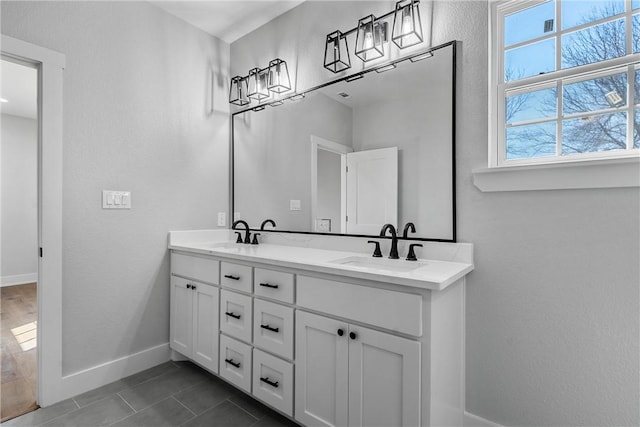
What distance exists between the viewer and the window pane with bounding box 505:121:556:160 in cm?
144

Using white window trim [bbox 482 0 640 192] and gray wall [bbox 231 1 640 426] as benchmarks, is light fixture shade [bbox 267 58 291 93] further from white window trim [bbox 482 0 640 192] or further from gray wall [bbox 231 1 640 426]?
white window trim [bbox 482 0 640 192]

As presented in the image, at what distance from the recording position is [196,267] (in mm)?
2174

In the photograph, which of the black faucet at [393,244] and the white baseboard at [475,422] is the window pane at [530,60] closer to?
the black faucet at [393,244]

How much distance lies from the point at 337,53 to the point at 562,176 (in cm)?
146

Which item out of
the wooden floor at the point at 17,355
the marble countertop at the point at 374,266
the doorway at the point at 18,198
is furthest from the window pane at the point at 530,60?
the doorway at the point at 18,198

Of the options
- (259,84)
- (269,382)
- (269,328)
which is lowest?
(269,382)

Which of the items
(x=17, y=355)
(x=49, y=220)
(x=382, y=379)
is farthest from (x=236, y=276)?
(x=17, y=355)

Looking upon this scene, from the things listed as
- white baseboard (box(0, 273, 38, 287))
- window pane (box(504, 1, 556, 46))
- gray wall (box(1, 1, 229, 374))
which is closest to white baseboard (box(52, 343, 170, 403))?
gray wall (box(1, 1, 229, 374))

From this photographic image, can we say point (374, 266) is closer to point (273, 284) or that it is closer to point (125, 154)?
point (273, 284)

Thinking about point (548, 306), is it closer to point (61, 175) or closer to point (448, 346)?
point (448, 346)

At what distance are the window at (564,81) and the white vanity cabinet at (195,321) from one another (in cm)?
184

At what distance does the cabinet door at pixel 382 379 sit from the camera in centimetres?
119

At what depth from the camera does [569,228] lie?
133cm

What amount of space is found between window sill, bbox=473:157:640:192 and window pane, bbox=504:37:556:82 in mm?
477
